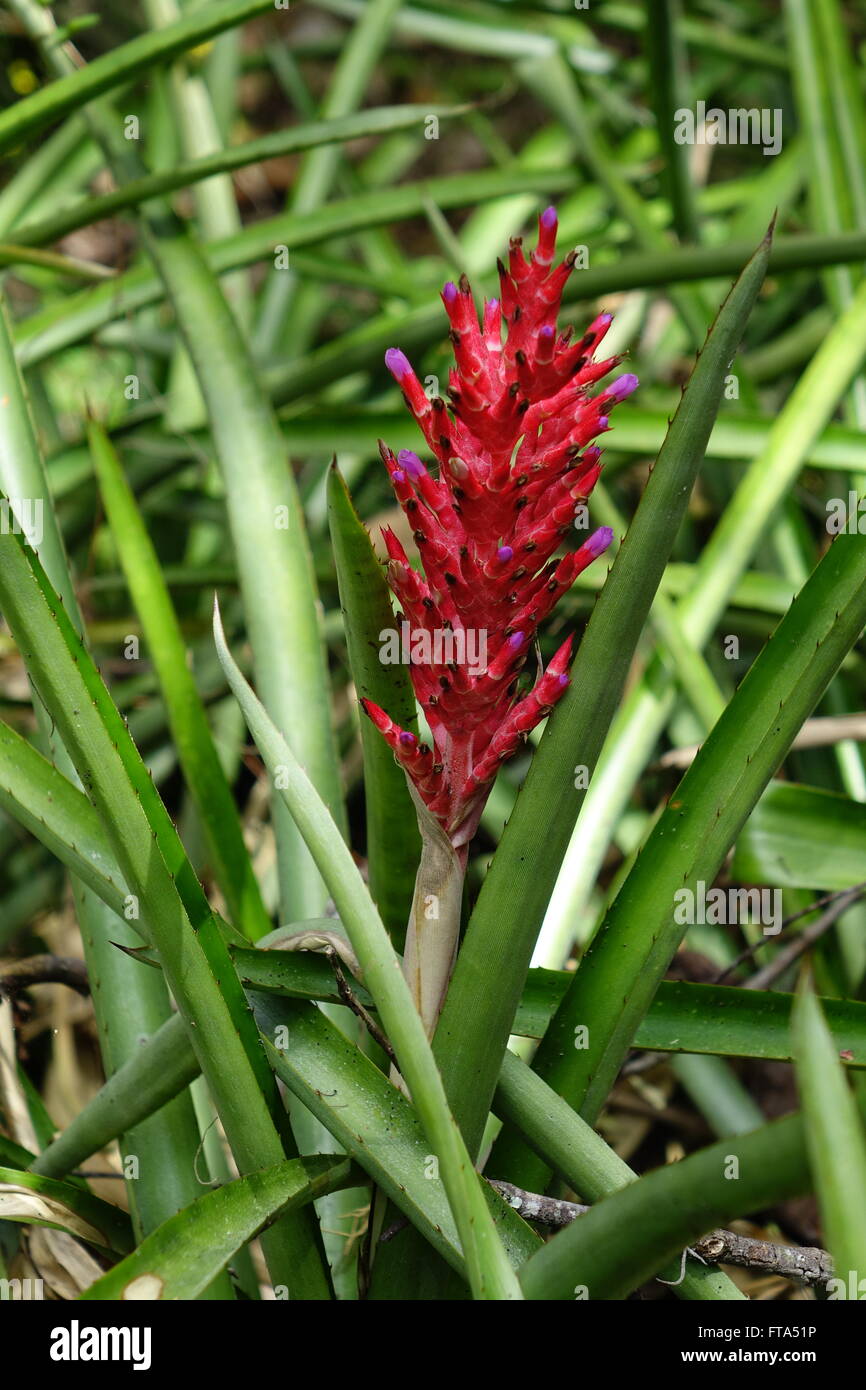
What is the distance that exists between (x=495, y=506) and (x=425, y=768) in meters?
0.16

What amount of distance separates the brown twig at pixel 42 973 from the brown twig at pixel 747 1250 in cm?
43

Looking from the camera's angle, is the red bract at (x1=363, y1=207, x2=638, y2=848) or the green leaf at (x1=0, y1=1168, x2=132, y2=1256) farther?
the green leaf at (x1=0, y1=1168, x2=132, y2=1256)

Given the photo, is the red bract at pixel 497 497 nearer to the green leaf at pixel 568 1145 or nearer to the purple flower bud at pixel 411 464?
the purple flower bud at pixel 411 464

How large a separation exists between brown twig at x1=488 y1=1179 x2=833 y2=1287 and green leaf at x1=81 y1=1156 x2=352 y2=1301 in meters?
0.12

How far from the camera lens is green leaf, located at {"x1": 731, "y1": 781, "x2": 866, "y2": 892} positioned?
114 centimetres

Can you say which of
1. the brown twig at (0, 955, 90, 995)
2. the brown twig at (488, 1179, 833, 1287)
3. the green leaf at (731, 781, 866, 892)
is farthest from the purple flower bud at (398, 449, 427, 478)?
the green leaf at (731, 781, 866, 892)

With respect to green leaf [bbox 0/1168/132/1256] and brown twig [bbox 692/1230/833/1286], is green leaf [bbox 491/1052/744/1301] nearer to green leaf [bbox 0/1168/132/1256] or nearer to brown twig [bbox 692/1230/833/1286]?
brown twig [bbox 692/1230/833/1286]

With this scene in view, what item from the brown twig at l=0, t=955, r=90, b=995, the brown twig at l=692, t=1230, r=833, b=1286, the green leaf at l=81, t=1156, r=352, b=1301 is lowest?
the brown twig at l=692, t=1230, r=833, b=1286

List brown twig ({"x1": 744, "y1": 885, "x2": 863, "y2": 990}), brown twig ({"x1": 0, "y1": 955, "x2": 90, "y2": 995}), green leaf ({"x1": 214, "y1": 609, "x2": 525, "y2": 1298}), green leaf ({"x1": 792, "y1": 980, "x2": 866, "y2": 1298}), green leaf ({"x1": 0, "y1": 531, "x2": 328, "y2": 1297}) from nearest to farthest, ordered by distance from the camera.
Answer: green leaf ({"x1": 792, "y1": 980, "x2": 866, "y2": 1298}) → green leaf ({"x1": 214, "y1": 609, "x2": 525, "y2": 1298}) → green leaf ({"x1": 0, "y1": 531, "x2": 328, "y2": 1297}) → brown twig ({"x1": 0, "y1": 955, "x2": 90, "y2": 995}) → brown twig ({"x1": 744, "y1": 885, "x2": 863, "y2": 990})

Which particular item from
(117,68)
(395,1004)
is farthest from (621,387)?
(117,68)

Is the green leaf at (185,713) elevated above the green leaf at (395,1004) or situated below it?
above

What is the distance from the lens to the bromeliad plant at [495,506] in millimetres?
591

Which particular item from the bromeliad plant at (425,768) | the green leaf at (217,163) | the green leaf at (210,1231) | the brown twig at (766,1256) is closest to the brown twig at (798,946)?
the bromeliad plant at (425,768)

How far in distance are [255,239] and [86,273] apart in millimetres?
224
